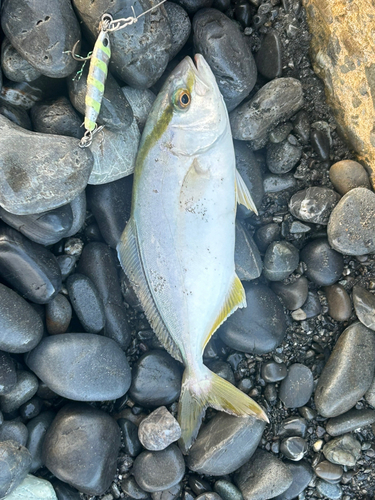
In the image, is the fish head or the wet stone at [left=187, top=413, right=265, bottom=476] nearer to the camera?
the fish head

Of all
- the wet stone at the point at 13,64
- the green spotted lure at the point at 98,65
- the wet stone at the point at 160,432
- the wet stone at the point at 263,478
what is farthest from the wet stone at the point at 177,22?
the wet stone at the point at 263,478

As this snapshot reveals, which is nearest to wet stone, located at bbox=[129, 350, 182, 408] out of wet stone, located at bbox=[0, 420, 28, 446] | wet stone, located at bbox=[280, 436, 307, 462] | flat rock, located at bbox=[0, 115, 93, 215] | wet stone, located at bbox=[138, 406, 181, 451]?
wet stone, located at bbox=[138, 406, 181, 451]

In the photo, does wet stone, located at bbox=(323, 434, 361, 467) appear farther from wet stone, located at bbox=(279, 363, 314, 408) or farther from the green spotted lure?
the green spotted lure

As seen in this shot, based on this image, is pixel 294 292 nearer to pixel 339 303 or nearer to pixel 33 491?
pixel 339 303

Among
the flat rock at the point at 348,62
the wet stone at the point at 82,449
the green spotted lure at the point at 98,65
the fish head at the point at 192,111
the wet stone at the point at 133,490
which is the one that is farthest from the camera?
the wet stone at the point at 133,490

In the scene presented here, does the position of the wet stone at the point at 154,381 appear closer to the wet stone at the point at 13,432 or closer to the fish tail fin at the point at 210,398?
the fish tail fin at the point at 210,398

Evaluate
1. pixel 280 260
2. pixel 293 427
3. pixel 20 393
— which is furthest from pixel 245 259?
pixel 20 393
